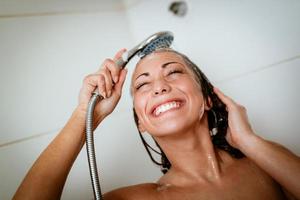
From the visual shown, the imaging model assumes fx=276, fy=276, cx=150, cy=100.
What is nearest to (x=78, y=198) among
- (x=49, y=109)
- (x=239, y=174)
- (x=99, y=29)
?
(x=49, y=109)

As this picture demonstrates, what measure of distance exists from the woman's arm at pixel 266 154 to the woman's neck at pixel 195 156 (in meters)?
0.09

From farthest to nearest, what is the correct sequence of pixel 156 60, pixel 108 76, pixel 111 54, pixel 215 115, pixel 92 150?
pixel 111 54 → pixel 215 115 → pixel 156 60 → pixel 108 76 → pixel 92 150

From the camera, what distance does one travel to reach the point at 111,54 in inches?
49.0

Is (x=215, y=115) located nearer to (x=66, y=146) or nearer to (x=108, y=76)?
(x=108, y=76)

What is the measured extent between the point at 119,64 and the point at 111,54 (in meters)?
0.42

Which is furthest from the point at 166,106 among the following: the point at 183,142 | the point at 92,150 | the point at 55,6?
the point at 55,6

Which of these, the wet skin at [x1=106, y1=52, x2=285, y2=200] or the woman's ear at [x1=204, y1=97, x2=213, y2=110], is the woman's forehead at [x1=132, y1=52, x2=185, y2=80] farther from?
the woman's ear at [x1=204, y1=97, x2=213, y2=110]

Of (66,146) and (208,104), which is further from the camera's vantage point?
(208,104)

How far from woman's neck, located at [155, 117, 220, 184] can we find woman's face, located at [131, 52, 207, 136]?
0.06 metres

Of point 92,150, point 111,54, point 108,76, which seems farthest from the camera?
point 111,54

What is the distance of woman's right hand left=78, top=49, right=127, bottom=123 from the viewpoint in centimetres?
79

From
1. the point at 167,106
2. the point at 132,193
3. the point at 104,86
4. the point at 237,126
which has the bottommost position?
the point at 132,193

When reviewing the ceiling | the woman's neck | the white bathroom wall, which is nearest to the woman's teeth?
the woman's neck

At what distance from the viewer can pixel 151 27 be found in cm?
130
